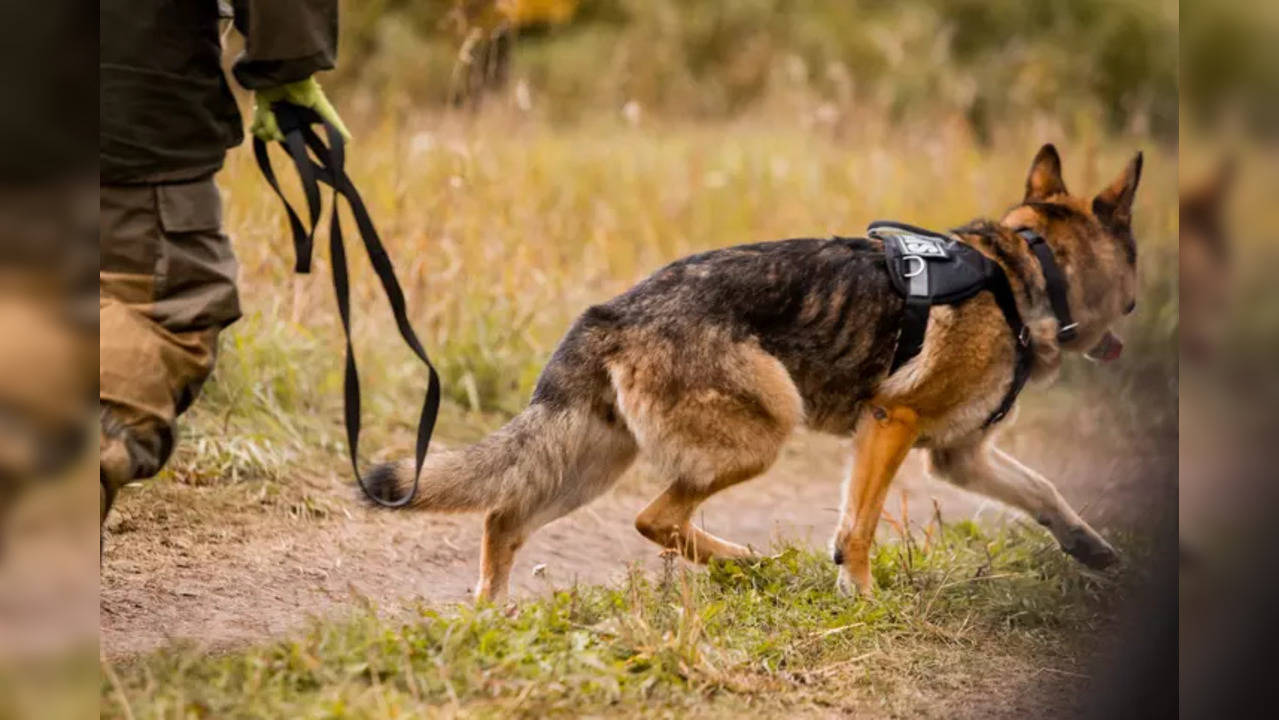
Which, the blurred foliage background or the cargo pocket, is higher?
the blurred foliage background

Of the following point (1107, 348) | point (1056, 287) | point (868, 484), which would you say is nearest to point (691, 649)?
point (868, 484)

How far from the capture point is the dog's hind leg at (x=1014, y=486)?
4.86 metres

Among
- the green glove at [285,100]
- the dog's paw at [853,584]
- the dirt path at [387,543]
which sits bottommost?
the dirt path at [387,543]

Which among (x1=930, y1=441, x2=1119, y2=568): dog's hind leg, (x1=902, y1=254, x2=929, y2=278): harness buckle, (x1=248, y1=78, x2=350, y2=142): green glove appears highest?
(x1=248, y1=78, x2=350, y2=142): green glove

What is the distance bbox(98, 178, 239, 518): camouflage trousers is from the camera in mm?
3482

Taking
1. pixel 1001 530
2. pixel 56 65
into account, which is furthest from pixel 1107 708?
pixel 56 65

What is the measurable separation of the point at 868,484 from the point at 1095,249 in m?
1.25

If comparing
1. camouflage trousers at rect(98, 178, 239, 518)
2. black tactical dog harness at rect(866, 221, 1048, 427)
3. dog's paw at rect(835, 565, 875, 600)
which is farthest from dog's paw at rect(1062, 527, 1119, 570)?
camouflage trousers at rect(98, 178, 239, 518)

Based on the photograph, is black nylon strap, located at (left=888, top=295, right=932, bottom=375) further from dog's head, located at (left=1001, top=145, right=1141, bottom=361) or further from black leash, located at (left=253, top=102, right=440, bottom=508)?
black leash, located at (left=253, top=102, right=440, bottom=508)

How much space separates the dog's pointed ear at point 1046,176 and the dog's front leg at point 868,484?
3.72 feet

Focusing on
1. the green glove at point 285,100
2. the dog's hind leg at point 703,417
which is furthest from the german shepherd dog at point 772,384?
the green glove at point 285,100

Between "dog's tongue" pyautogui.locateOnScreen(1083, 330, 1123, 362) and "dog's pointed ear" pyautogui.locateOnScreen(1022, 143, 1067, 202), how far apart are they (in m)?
0.57

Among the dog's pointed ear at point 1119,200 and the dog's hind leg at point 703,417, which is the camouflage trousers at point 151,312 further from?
the dog's pointed ear at point 1119,200

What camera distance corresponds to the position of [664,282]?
453 cm
